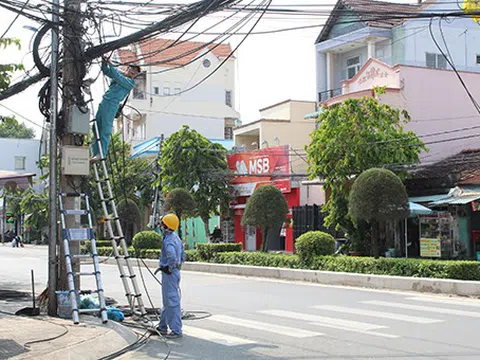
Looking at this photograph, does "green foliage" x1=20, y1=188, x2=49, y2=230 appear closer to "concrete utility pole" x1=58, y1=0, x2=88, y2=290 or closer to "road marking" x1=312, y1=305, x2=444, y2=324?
"concrete utility pole" x1=58, y1=0, x2=88, y2=290

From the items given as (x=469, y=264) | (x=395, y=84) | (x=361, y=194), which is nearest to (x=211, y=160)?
(x=395, y=84)

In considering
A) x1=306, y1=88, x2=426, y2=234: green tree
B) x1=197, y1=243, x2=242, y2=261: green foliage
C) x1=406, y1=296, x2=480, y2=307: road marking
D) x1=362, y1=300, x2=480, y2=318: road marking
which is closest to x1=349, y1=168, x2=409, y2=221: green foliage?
x1=306, y1=88, x2=426, y2=234: green tree

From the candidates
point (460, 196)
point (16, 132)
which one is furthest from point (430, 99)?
point (16, 132)

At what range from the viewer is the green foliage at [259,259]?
2109cm

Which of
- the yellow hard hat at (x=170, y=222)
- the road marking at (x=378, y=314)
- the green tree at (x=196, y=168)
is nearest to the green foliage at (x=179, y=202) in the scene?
the green tree at (x=196, y=168)

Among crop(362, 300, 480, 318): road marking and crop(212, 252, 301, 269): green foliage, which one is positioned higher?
crop(212, 252, 301, 269): green foliage

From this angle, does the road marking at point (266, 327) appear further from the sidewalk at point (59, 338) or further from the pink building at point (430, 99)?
the pink building at point (430, 99)

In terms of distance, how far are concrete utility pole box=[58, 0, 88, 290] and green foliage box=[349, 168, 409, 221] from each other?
35.7 feet

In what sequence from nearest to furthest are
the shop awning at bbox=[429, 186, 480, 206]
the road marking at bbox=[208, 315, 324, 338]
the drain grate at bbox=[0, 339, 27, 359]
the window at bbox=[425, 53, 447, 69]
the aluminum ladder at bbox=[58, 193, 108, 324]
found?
the drain grate at bbox=[0, 339, 27, 359]
the road marking at bbox=[208, 315, 324, 338]
the aluminum ladder at bbox=[58, 193, 108, 324]
the shop awning at bbox=[429, 186, 480, 206]
the window at bbox=[425, 53, 447, 69]

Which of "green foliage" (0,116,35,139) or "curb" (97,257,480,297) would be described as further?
"green foliage" (0,116,35,139)

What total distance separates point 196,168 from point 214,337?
24.4 metres

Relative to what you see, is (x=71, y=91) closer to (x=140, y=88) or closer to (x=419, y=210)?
(x=419, y=210)

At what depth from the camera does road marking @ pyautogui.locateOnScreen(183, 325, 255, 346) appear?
9422 mm

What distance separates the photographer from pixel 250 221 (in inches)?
957
